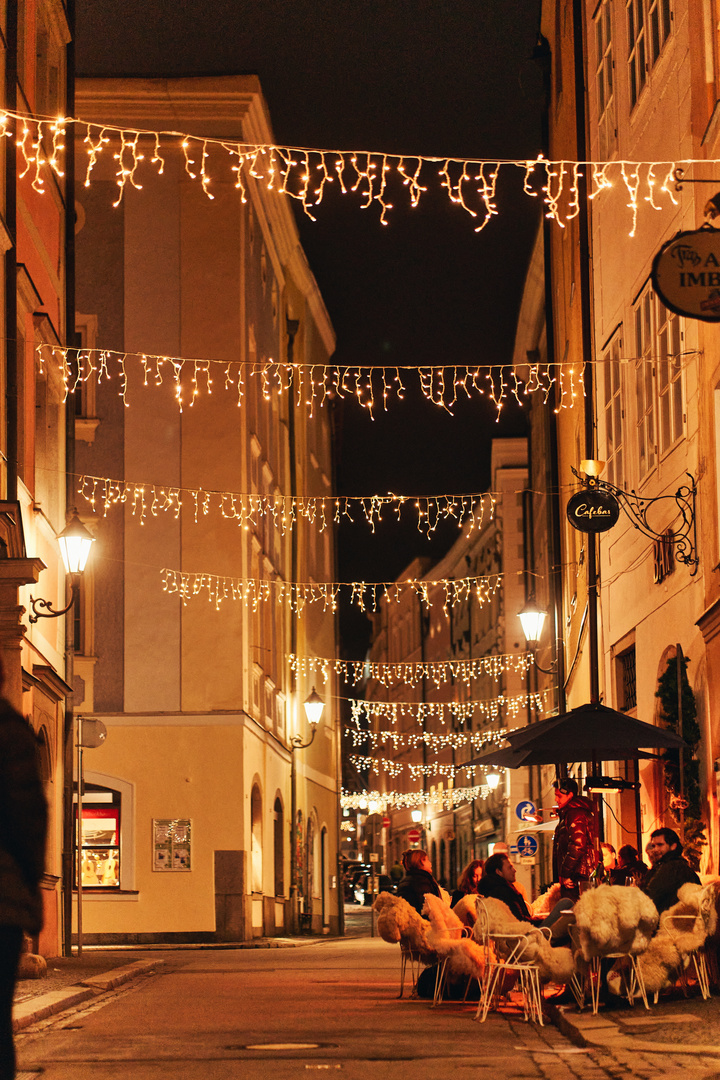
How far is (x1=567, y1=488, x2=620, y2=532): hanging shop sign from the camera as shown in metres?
19.1

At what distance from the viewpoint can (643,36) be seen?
66.9 ft

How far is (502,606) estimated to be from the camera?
6519cm

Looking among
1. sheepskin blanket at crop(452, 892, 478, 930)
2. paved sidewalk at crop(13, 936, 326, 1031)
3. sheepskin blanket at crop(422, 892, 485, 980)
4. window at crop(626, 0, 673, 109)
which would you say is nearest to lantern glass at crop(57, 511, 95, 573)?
paved sidewalk at crop(13, 936, 326, 1031)

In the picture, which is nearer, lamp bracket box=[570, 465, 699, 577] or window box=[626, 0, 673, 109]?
lamp bracket box=[570, 465, 699, 577]

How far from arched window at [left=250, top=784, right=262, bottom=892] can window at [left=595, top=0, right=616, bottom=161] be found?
17.3m

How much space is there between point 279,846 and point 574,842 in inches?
976

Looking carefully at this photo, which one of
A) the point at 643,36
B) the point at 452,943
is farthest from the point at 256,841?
the point at 452,943

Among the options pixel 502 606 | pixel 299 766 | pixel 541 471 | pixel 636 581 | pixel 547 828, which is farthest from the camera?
pixel 502 606

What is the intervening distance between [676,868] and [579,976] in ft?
4.03

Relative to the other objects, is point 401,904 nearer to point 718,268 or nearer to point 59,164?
point 718,268

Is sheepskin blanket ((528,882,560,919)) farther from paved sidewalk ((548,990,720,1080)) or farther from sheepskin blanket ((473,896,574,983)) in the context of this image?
sheepskin blanket ((473,896,574,983))

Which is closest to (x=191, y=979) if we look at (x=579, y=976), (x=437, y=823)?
(x=579, y=976)

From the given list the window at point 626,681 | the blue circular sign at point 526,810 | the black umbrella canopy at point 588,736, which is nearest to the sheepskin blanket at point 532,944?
the black umbrella canopy at point 588,736

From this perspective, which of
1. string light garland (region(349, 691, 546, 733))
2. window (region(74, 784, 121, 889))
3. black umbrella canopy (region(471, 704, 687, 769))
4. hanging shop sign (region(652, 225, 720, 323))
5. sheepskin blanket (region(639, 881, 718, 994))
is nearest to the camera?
hanging shop sign (region(652, 225, 720, 323))
